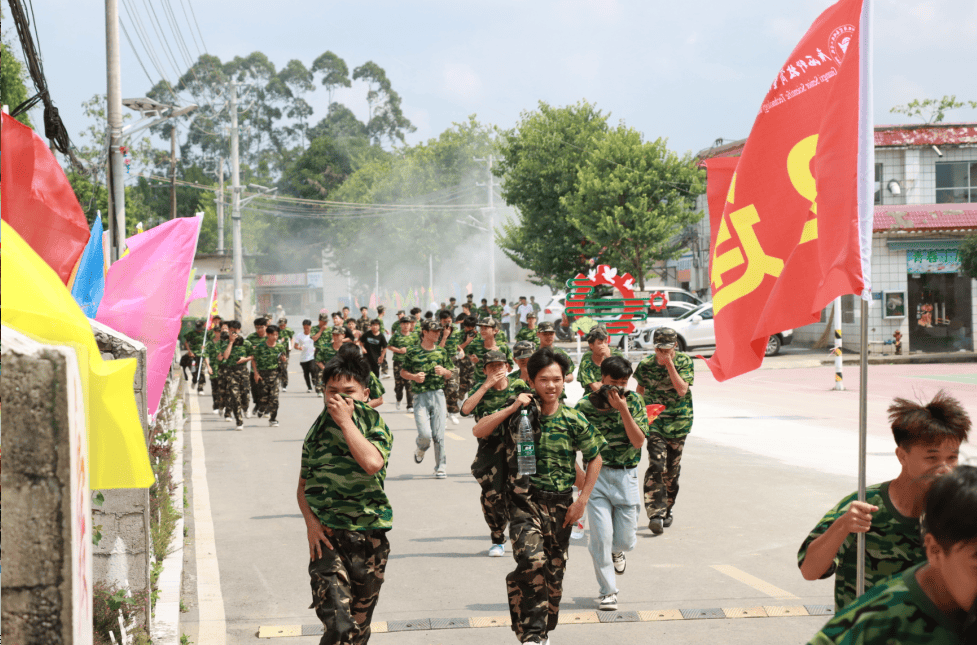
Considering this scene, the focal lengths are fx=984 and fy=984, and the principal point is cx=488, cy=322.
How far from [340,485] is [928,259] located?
31.1m

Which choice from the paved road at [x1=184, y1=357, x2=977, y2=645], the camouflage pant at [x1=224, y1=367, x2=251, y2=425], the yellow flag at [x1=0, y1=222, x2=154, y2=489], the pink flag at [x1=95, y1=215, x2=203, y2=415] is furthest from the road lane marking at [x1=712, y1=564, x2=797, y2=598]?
the camouflage pant at [x1=224, y1=367, x2=251, y2=425]

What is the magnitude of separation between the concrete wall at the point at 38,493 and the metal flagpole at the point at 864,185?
2421 mm

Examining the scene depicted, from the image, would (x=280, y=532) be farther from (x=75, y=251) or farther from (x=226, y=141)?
(x=226, y=141)

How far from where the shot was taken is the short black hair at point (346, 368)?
4770 millimetres

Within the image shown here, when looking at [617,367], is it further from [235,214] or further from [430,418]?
[235,214]

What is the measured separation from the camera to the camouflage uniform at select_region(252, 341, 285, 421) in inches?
651

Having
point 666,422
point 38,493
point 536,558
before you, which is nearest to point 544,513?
point 536,558

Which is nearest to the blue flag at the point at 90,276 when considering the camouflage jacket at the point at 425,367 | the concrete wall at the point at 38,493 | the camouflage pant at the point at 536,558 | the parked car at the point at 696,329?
the camouflage pant at the point at 536,558

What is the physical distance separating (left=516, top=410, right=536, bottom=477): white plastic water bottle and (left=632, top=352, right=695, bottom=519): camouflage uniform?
3.32m

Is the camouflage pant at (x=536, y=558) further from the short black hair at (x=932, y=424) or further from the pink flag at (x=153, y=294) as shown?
the short black hair at (x=932, y=424)

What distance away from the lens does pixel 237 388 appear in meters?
16.8

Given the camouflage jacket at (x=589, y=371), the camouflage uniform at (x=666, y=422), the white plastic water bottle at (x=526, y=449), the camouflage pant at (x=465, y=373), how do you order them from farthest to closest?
the camouflage pant at (x=465, y=373)
the camouflage jacket at (x=589, y=371)
the camouflage uniform at (x=666, y=422)
the white plastic water bottle at (x=526, y=449)

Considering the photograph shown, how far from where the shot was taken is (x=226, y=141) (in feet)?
321

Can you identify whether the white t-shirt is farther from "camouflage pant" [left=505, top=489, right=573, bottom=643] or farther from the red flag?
the red flag
